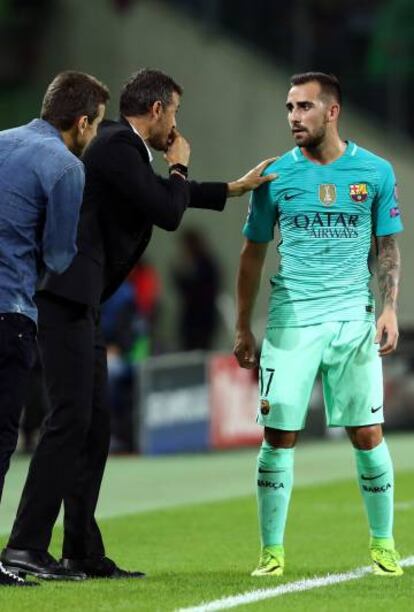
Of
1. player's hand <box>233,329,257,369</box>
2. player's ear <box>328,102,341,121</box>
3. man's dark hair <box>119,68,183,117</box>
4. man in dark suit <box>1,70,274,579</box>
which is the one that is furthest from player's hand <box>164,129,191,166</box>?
player's hand <box>233,329,257,369</box>

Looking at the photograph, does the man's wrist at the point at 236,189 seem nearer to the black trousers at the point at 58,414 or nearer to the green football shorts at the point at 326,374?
the green football shorts at the point at 326,374

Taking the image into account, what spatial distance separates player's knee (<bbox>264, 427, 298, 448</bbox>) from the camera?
8.04 meters

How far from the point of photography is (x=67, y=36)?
24.1m

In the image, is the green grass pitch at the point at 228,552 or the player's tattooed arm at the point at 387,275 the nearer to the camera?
the green grass pitch at the point at 228,552

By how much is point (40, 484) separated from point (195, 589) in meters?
0.78

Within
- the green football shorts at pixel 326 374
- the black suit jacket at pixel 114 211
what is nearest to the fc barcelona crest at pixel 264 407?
the green football shorts at pixel 326 374

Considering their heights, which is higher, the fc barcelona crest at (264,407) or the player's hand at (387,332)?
the player's hand at (387,332)

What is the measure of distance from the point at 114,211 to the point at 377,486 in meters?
1.66

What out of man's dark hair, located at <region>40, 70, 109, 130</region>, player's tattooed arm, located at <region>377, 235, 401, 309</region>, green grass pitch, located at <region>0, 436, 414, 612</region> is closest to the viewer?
green grass pitch, located at <region>0, 436, 414, 612</region>

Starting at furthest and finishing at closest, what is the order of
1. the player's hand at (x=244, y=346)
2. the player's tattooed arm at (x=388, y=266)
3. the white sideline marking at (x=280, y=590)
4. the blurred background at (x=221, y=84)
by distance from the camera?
the blurred background at (x=221, y=84), the player's hand at (x=244, y=346), the player's tattooed arm at (x=388, y=266), the white sideline marking at (x=280, y=590)

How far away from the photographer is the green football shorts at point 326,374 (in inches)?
315

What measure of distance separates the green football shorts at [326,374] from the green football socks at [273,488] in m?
0.14

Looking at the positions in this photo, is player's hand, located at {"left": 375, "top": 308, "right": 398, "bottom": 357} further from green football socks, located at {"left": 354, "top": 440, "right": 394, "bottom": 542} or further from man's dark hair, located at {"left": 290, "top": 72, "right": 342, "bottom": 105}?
man's dark hair, located at {"left": 290, "top": 72, "right": 342, "bottom": 105}

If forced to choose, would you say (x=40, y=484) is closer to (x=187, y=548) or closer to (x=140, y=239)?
(x=140, y=239)
